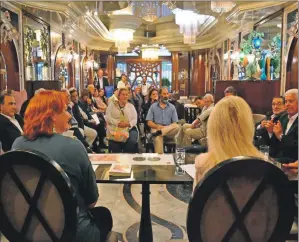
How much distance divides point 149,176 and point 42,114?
2.59 feet

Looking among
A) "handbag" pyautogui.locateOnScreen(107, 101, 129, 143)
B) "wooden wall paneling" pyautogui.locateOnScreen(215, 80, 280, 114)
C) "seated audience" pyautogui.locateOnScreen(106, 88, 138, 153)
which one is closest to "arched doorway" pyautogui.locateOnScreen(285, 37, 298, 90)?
"wooden wall paneling" pyautogui.locateOnScreen(215, 80, 280, 114)

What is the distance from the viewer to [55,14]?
6109mm

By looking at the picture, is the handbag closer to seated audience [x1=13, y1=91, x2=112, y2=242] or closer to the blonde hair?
seated audience [x1=13, y1=91, x2=112, y2=242]

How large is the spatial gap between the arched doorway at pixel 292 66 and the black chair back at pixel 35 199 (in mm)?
4295

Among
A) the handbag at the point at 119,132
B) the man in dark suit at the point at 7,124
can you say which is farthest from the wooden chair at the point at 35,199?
the handbag at the point at 119,132

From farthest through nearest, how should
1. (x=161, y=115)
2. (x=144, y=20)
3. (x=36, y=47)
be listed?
(x=144, y=20), (x=36, y=47), (x=161, y=115)

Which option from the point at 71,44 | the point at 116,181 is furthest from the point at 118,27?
the point at 116,181

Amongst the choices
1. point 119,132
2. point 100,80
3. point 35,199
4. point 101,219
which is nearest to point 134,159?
point 101,219

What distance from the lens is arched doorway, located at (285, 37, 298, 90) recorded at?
4.89m

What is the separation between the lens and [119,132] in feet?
14.4

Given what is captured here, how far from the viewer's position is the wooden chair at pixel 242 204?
1348mm

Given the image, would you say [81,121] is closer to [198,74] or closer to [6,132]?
[6,132]

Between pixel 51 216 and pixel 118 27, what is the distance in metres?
6.28

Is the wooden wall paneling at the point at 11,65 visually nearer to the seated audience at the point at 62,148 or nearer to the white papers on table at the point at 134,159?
the white papers on table at the point at 134,159
